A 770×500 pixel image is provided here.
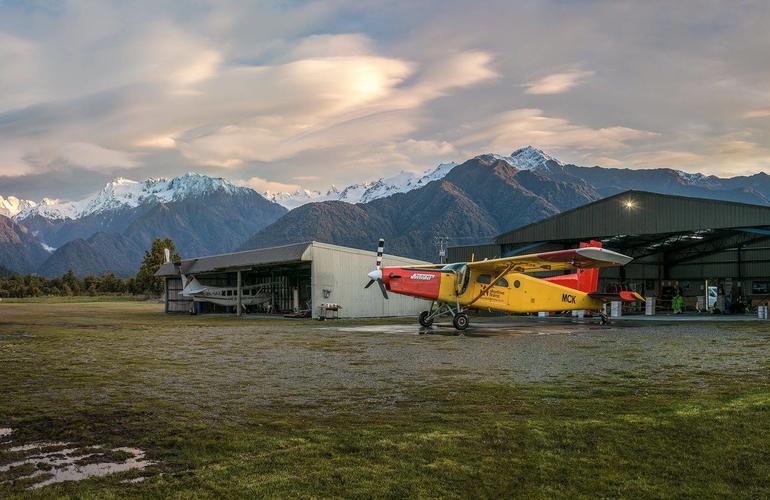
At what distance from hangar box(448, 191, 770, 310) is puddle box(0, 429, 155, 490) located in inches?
846

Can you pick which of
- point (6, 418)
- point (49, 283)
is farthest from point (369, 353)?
point (49, 283)

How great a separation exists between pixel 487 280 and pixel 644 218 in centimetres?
1522

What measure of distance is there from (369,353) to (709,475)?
33.0ft

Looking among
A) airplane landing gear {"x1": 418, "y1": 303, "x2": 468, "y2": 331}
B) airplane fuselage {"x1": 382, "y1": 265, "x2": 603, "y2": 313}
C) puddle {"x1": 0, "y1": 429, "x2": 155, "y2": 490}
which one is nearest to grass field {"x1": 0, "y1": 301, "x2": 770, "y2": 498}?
puddle {"x1": 0, "y1": 429, "x2": 155, "y2": 490}

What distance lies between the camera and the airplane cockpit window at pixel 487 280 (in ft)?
77.0

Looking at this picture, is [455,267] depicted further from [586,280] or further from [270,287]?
[270,287]

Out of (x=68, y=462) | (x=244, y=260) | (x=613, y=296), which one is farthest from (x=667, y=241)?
(x=68, y=462)

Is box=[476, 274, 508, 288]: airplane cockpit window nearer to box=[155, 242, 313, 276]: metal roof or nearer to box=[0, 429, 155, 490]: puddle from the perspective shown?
box=[155, 242, 313, 276]: metal roof

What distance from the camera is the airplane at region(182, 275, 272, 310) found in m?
43.2

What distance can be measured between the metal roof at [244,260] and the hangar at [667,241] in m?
11.3

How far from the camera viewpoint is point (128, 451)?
5816 millimetres

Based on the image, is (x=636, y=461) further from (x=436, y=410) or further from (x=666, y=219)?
(x=666, y=219)

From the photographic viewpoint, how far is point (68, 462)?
5543mm

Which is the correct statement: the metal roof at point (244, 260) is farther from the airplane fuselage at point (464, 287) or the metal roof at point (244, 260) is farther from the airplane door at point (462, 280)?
the airplane door at point (462, 280)
